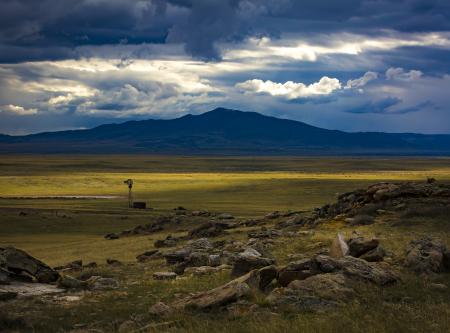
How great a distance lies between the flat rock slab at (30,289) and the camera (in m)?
18.1

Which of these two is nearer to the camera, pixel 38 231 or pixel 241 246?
pixel 241 246

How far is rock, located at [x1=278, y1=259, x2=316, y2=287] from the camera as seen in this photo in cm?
1627

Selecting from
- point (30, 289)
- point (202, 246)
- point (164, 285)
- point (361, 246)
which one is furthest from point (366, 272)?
point (202, 246)

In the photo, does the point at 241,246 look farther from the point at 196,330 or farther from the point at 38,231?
the point at 38,231

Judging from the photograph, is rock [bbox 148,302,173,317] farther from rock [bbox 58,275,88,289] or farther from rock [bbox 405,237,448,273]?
rock [bbox 405,237,448,273]

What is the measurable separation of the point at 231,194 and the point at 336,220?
64312 millimetres

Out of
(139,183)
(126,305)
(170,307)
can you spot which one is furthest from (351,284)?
(139,183)

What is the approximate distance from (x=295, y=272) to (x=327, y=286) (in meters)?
1.61

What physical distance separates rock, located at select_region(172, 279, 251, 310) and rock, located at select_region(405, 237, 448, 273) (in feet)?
19.9

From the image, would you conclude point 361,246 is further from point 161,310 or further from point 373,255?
point 161,310

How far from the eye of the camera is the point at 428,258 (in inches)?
728

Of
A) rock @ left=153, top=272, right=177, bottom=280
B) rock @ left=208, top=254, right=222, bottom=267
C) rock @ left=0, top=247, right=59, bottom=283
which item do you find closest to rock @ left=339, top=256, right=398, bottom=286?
rock @ left=153, top=272, right=177, bottom=280

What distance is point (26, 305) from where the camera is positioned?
16359 mm

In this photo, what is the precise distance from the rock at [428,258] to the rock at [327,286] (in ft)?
12.2
